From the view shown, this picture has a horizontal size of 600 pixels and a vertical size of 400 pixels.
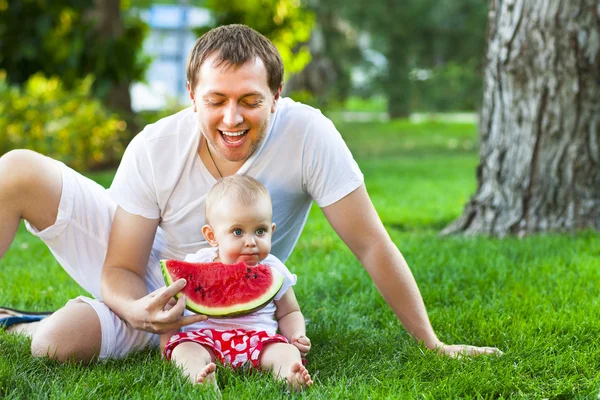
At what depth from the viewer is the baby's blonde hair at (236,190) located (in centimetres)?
291

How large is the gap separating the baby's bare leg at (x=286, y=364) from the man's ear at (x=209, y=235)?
1.47 ft

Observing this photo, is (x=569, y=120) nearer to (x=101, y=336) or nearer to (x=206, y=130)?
(x=206, y=130)

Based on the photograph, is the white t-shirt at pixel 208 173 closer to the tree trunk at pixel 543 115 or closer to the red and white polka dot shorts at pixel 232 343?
the red and white polka dot shorts at pixel 232 343

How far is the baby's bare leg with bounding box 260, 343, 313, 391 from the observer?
275 centimetres

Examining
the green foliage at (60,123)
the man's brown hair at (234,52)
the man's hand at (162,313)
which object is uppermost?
the man's brown hair at (234,52)

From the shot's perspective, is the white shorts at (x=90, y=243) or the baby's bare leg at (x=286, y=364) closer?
Result: the baby's bare leg at (x=286, y=364)

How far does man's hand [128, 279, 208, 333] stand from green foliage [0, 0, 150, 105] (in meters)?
8.47

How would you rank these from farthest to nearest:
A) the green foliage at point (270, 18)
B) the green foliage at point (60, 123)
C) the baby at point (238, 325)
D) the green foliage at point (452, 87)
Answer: the green foliage at point (452, 87) < the green foliage at point (270, 18) < the green foliage at point (60, 123) < the baby at point (238, 325)

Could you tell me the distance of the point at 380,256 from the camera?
3.09 m

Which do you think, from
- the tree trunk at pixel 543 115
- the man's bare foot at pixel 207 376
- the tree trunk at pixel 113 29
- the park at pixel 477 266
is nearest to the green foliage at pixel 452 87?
the park at pixel 477 266

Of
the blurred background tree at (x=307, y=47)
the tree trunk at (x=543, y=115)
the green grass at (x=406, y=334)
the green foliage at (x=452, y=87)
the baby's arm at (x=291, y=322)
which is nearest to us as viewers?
the green grass at (x=406, y=334)

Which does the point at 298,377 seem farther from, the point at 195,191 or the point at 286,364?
the point at 195,191

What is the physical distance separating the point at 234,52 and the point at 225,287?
87 centimetres

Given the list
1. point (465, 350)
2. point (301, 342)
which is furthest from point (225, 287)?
point (465, 350)
